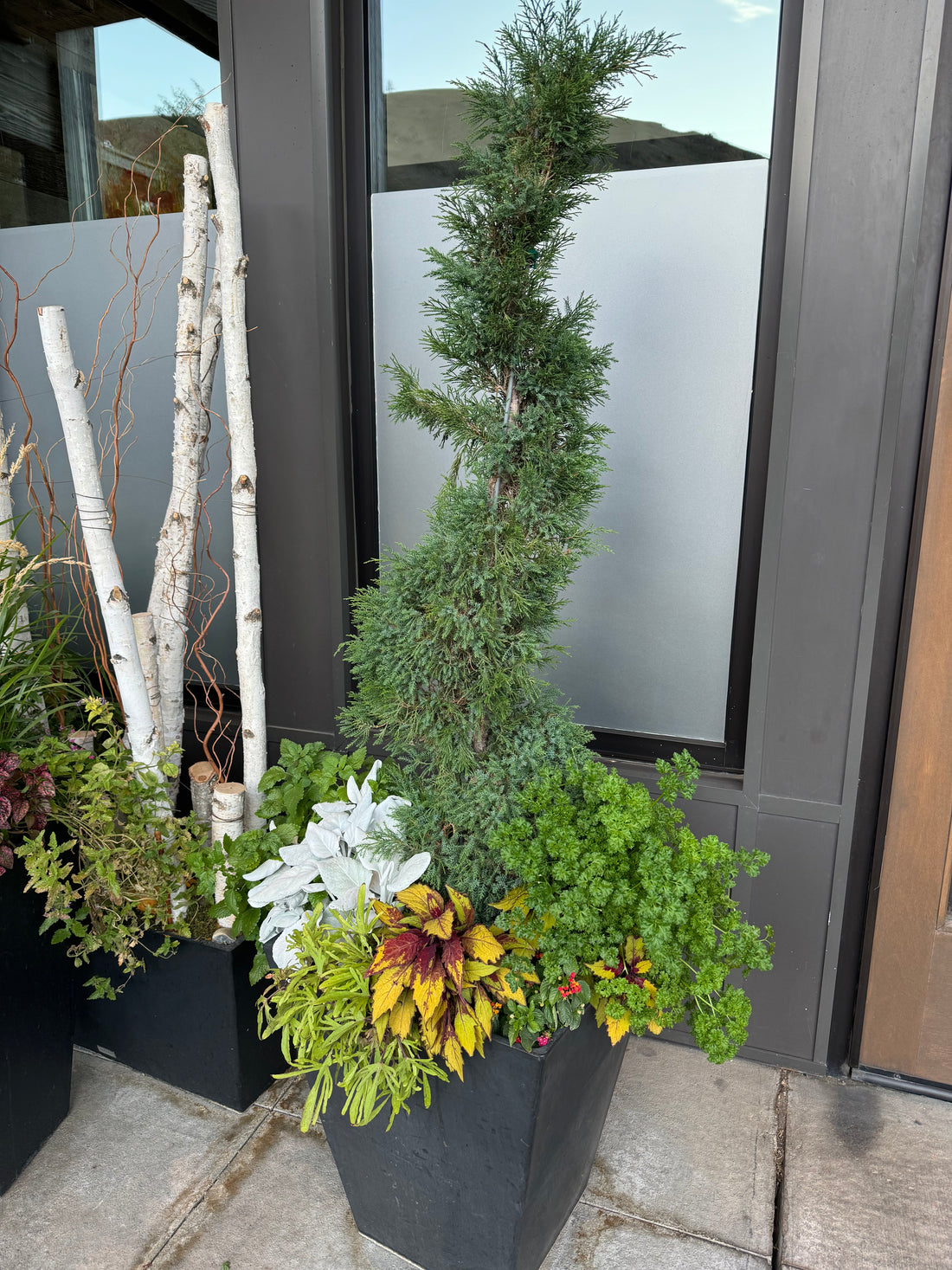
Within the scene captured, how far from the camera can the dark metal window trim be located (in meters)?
1.95

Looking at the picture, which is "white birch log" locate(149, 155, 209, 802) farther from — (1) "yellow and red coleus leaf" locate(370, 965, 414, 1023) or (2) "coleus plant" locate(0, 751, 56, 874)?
(1) "yellow and red coleus leaf" locate(370, 965, 414, 1023)

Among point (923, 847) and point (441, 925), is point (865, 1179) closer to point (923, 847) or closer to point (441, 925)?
point (923, 847)

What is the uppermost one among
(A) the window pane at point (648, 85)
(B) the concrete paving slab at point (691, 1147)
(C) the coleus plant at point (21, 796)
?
(A) the window pane at point (648, 85)

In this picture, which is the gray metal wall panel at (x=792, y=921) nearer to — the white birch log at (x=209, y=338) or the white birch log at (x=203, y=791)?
the white birch log at (x=203, y=791)

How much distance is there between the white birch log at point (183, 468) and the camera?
6.73ft

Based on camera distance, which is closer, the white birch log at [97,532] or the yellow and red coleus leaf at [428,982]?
the yellow and red coleus leaf at [428,982]

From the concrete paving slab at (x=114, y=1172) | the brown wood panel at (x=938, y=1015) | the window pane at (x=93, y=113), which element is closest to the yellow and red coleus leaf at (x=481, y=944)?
the concrete paving slab at (x=114, y=1172)

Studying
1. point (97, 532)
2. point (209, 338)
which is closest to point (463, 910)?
point (97, 532)

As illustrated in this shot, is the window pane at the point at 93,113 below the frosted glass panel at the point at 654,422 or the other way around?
the other way around

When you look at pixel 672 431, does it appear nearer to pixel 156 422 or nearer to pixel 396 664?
pixel 396 664

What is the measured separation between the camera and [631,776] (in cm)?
227

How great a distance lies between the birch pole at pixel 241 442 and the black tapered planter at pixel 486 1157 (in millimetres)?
831

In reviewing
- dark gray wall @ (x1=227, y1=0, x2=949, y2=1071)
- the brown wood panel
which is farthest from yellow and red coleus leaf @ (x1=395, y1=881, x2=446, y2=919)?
the brown wood panel

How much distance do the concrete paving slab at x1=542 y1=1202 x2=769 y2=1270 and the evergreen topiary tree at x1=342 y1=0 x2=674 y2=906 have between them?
794mm
